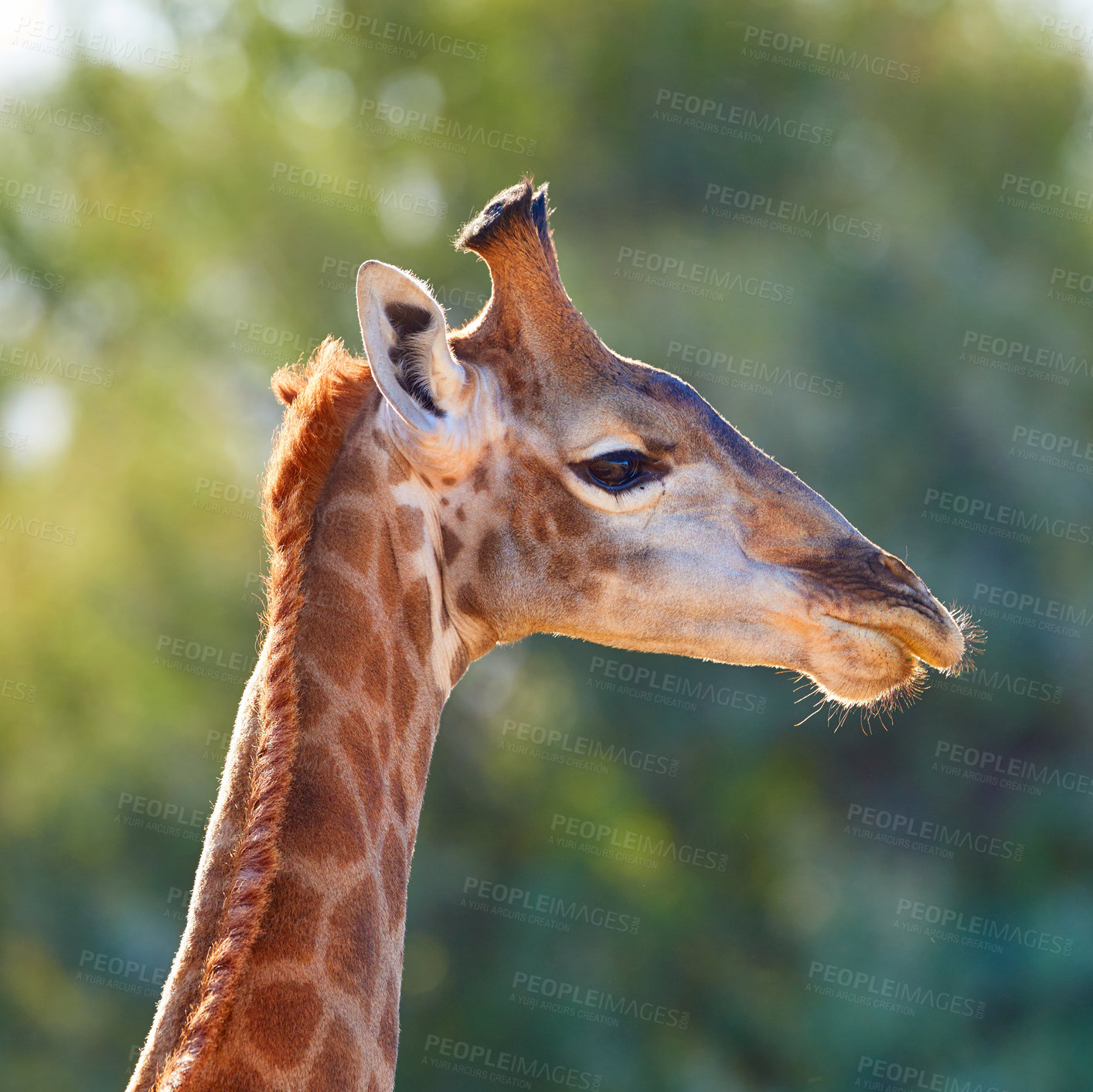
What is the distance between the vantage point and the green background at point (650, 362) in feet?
48.4

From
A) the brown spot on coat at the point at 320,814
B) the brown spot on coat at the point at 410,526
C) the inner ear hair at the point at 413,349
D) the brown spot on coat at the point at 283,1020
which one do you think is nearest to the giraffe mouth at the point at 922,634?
the brown spot on coat at the point at 410,526

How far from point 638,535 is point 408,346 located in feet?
2.95

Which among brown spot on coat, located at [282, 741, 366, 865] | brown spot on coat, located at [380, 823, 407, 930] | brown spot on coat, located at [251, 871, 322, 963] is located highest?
brown spot on coat, located at [282, 741, 366, 865]

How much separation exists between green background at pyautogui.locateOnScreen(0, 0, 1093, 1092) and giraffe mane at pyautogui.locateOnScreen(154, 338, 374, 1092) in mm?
11535

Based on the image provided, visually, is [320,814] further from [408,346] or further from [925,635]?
[925,635]

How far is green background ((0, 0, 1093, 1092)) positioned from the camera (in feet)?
48.4

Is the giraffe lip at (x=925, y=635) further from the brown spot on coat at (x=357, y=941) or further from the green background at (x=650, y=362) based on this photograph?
the green background at (x=650, y=362)

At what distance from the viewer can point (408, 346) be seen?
3418mm

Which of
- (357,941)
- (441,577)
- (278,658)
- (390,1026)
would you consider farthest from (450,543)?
(390,1026)

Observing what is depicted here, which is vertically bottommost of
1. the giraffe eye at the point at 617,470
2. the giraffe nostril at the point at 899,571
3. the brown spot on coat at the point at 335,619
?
the brown spot on coat at the point at 335,619

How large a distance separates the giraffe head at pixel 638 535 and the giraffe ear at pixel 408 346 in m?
0.03

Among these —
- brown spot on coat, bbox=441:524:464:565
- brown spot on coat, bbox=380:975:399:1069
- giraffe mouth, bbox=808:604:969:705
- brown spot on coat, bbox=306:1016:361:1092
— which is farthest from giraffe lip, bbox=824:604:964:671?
brown spot on coat, bbox=306:1016:361:1092

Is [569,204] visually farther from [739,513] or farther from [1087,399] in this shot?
[739,513]

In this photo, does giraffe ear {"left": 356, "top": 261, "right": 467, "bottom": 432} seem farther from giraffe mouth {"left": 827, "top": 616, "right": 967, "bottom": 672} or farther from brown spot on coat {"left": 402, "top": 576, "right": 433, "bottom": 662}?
giraffe mouth {"left": 827, "top": 616, "right": 967, "bottom": 672}
